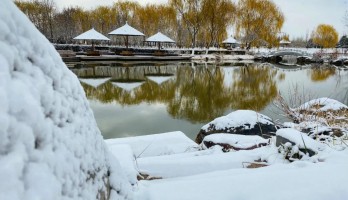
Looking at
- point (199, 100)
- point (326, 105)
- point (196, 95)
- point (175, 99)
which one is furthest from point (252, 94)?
point (326, 105)

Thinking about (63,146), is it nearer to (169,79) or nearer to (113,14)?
(169,79)

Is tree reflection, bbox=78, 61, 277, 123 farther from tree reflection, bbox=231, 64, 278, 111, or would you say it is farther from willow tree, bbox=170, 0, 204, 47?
willow tree, bbox=170, 0, 204, 47

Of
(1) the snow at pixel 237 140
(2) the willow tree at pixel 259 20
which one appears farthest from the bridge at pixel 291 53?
(1) the snow at pixel 237 140

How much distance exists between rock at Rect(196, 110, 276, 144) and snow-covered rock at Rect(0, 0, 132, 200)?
4.09 meters

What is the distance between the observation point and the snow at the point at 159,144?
4117mm

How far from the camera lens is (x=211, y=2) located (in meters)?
35.3

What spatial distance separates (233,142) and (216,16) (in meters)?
34.9

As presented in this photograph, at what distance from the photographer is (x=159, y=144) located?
4.38 metres

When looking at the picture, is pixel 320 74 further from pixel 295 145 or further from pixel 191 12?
pixel 191 12

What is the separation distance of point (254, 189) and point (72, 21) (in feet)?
160

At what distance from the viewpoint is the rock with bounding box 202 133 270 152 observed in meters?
3.53

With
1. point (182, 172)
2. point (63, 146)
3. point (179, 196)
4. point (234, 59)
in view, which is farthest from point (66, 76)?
point (234, 59)

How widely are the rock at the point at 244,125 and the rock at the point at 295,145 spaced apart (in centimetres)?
224

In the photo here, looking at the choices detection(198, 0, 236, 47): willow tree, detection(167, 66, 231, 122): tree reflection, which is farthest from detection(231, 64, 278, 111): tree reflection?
detection(198, 0, 236, 47): willow tree
